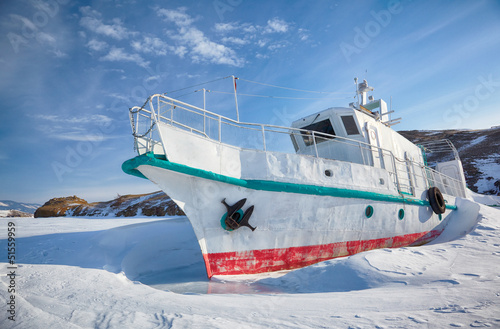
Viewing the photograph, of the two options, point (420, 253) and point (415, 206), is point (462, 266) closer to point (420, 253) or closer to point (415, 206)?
point (420, 253)

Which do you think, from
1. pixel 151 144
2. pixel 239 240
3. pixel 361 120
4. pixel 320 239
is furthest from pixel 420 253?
pixel 151 144

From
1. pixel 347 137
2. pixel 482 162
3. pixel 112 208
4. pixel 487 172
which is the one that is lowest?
pixel 112 208

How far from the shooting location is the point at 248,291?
4391mm

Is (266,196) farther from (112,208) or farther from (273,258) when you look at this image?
(112,208)

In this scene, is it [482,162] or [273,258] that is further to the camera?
[482,162]

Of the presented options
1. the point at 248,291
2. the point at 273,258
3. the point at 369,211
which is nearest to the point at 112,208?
the point at 273,258

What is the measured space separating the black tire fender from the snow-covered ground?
8.83ft

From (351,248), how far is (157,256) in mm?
5157

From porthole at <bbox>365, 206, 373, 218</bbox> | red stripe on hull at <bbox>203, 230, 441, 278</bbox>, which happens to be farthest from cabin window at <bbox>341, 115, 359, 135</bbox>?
red stripe on hull at <bbox>203, 230, 441, 278</bbox>

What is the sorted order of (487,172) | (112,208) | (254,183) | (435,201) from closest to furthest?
1. (254,183)
2. (435,201)
3. (487,172)
4. (112,208)

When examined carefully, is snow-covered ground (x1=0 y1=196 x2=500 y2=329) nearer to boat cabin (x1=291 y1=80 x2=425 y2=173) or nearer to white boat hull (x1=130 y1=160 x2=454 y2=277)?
white boat hull (x1=130 y1=160 x2=454 y2=277)

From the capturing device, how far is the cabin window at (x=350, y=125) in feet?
27.0

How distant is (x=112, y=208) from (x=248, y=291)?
85.7 ft

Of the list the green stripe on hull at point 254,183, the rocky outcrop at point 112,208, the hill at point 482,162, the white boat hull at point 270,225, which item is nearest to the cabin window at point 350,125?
the green stripe on hull at point 254,183
